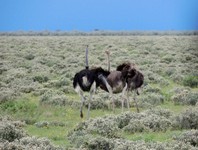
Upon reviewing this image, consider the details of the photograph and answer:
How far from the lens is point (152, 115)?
1280 cm

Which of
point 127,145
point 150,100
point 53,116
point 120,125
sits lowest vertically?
point 53,116

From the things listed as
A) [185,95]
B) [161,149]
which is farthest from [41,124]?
[185,95]

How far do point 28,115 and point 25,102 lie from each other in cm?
179

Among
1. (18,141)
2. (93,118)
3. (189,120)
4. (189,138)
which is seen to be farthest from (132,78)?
(18,141)

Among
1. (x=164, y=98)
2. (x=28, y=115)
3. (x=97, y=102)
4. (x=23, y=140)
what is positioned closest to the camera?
(x=23, y=140)

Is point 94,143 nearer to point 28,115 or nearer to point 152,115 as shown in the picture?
point 152,115

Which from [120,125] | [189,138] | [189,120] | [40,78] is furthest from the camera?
[40,78]

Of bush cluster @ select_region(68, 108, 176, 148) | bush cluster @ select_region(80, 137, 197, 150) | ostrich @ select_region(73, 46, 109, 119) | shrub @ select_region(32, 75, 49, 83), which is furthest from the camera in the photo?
shrub @ select_region(32, 75, 49, 83)

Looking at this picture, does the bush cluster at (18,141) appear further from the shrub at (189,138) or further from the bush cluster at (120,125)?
the shrub at (189,138)

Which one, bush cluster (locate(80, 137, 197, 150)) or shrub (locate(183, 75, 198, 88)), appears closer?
bush cluster (locate(80, 137, 197, 150))

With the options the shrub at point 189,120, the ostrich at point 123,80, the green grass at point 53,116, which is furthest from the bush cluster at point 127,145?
the ostrich at point 123,80

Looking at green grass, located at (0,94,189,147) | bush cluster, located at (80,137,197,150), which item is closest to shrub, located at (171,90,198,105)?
green grass, located at (0,94,189,147)

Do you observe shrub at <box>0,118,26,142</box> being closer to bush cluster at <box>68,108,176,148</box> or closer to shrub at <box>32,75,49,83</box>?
bush cluster at <box>68,108,176,148</box>

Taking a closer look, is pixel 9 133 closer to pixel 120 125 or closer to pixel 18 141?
pixel 18 141
